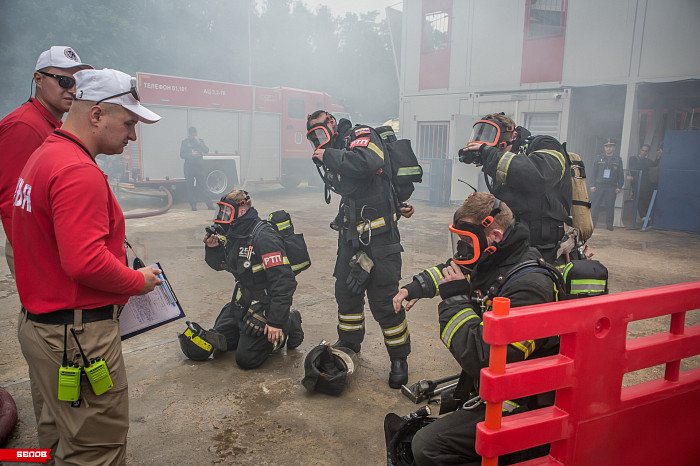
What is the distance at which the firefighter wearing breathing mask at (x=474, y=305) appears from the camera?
1854 millimetres

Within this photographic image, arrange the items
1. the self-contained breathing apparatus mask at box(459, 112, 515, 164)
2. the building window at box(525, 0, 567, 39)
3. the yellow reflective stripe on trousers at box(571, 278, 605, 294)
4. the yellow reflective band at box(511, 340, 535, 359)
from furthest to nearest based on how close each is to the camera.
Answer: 1. the building window at box(525, 0, 567, 39)
2. the self-contained breathing apparatus mask at box(459, 112, 515, 164)
3. the yellow reflective stripe on trousers at box(571, 278, 605, 294)
4. the yellow reflective band at box(511, 340, 535, 359)

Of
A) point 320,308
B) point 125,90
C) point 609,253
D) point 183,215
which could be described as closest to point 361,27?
point 183,215

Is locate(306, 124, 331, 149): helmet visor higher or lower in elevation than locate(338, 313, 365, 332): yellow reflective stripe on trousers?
higher

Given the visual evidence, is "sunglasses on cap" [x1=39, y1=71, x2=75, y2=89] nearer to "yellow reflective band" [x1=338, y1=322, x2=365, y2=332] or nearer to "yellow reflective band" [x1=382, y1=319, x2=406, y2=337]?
"yellow reflective band" [x1=338, y1=322, x2=365, y2=332]

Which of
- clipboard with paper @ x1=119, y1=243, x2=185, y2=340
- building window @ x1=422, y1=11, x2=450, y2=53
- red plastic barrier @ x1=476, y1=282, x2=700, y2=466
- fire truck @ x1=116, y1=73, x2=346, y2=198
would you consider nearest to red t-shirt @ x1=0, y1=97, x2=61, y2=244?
clipboard with paper @ x1=119, y1=243, x2=185, y2=340

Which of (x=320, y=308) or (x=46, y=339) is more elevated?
(x=46, y=339)

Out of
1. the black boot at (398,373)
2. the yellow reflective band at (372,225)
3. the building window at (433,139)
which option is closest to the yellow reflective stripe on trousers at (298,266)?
the yellow reflective band at (372,225)

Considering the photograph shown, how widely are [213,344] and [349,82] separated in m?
30.5

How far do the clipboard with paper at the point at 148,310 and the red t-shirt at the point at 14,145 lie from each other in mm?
717

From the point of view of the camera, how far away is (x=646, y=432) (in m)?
1.69

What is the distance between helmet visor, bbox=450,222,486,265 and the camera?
2100 millimetres

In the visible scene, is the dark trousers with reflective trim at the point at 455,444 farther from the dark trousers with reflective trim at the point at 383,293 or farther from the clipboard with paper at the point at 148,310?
the dark trousers with reflective trim at the point at 383,293

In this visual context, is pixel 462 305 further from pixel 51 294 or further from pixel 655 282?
pixel 655 282

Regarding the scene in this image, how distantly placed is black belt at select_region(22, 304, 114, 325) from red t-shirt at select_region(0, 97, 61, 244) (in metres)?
0.82
